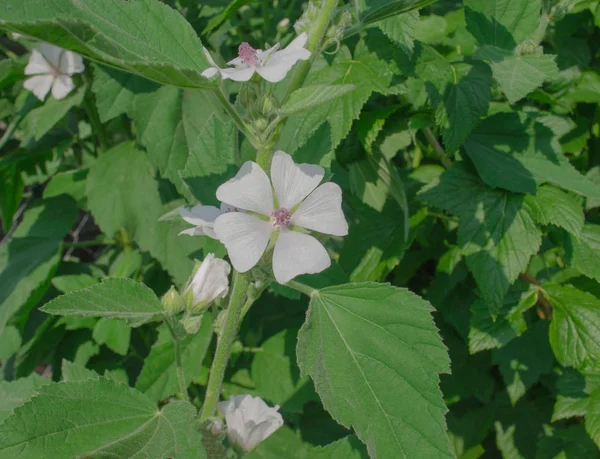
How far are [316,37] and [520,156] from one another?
101 centimetres

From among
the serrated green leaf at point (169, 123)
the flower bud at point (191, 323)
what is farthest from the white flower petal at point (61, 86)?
the flower bud at point (191, 323)

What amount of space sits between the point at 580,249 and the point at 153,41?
1.46 meters

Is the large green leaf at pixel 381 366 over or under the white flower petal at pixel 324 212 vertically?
under

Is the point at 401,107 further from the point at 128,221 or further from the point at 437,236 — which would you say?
the point at 128,221

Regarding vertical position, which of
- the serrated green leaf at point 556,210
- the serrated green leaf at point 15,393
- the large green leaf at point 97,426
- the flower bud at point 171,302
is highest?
the flower bud at point 171,302

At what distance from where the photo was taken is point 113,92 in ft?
6.94

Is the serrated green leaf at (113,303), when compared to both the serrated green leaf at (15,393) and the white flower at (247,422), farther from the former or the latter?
the serrated green leaf at (15,393)

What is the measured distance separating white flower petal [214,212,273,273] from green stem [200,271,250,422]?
0.42ft

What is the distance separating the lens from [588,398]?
195cm

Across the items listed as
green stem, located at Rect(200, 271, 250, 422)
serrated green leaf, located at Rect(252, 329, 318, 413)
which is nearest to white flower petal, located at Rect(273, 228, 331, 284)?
green stem, located at Rect(200, 271, 250, 422)

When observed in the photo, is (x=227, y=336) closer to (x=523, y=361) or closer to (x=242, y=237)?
(x=242, y=237)

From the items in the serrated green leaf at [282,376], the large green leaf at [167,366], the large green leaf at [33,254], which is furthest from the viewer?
the large green leaf at [33,254]

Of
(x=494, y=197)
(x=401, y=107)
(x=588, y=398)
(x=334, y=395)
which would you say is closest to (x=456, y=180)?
(x=494, y=197)

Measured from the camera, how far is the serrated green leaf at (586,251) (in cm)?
182
